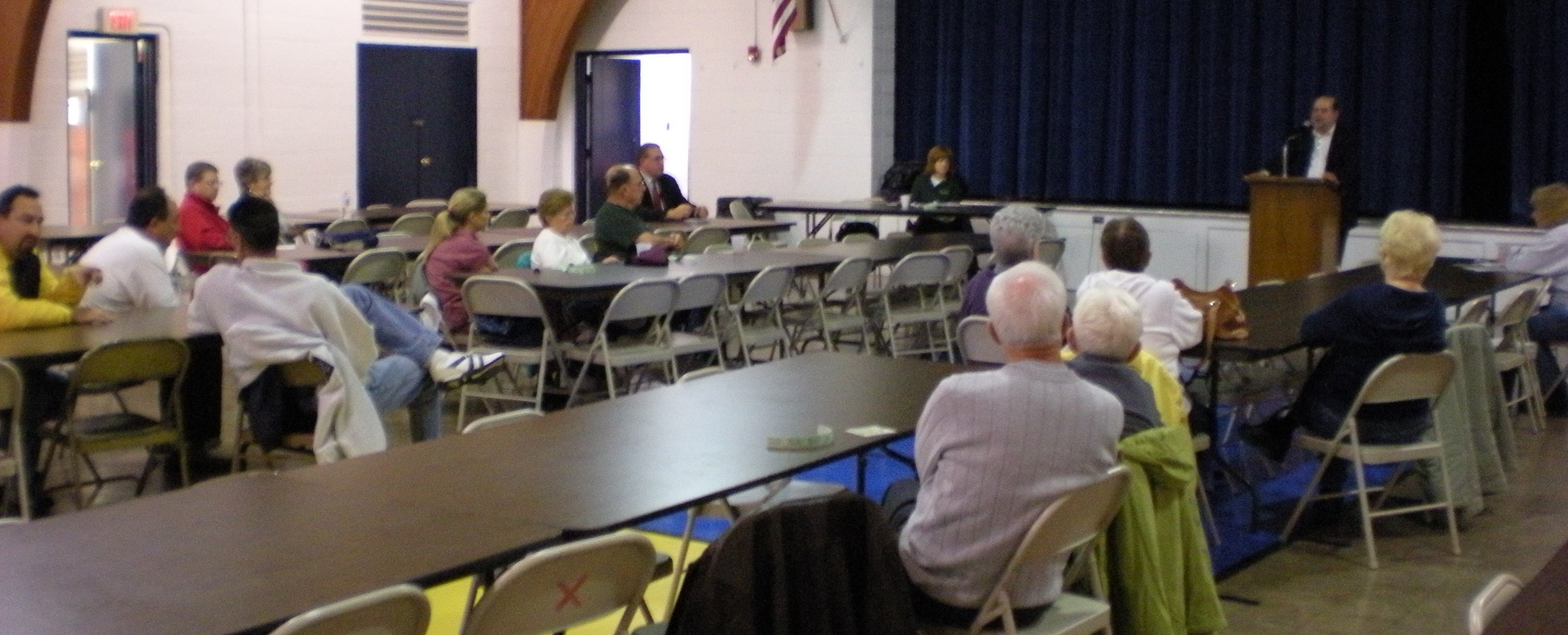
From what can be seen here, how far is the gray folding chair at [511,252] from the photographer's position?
8.23 meters

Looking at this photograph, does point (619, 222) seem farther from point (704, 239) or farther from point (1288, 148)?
point (1288, 148)

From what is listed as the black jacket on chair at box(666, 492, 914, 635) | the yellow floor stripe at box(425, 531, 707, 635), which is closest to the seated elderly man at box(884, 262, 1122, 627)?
the black jacket on chair at box(666, 492, 914, 635)

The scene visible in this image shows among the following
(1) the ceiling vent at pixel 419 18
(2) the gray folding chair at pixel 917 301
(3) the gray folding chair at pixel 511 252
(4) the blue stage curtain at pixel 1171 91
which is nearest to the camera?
(2) the gray folding chair at pixel 917 301

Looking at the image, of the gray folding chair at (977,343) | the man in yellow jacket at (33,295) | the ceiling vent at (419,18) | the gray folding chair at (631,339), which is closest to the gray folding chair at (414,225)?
the gray folding chair at (631,339)

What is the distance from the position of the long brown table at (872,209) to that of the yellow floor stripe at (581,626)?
6.31 meters

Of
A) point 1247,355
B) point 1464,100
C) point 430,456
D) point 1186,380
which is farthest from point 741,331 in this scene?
Result: point 1464,100

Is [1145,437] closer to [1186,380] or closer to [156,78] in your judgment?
[1186,380]

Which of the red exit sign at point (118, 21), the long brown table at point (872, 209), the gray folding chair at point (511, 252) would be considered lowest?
the gray folding chair at point (511, 252)

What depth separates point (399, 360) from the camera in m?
5.41

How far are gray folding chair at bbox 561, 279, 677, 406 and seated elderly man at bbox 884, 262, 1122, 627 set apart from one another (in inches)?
131

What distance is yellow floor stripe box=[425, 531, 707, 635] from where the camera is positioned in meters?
4.16

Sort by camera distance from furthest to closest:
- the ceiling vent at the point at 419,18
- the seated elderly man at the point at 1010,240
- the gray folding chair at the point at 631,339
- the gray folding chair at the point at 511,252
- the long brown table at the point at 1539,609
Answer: the ceiling vent at the point at 419,18 → the gray folding chair at the point at 511,252 → the gray folding chair at the point at 631,339 → the seated elderly man at the point at 1010,240 → the long brown table at the point at 1539,609

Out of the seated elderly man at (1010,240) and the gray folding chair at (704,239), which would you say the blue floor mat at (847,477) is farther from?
the gray folding chair at (704,239)

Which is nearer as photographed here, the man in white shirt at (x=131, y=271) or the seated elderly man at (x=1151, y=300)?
the seated elderly man at (x=1151, y=300)
